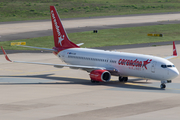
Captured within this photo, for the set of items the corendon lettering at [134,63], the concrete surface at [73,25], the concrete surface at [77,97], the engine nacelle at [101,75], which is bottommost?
the concrete surface at [77,97]

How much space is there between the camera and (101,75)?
154ft

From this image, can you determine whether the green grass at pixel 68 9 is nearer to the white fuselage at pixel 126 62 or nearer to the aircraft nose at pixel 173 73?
the white fuselage at pixel 126 62

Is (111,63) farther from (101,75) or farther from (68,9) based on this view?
(68,9)

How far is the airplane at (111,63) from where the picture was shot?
44.3 metres

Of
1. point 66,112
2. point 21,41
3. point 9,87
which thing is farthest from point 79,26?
point 66,112

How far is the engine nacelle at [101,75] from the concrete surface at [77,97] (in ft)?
2.73

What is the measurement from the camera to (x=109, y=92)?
4178cm

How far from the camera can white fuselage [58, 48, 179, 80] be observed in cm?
4412

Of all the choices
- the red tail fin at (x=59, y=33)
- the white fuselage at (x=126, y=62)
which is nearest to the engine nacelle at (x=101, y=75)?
the white fuselage at (x=126, y=62)

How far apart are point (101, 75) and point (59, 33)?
44.0 feet

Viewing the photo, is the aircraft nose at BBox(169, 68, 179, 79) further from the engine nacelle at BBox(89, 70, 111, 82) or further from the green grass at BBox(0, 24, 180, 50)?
the green grass at BBox(0, 24, 180, 50)

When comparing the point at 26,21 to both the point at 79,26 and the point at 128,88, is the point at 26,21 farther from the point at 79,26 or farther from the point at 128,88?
the point at 128,88

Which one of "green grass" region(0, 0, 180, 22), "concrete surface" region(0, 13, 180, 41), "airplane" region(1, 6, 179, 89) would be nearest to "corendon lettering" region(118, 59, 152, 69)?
"airplane" region(1, 6, 179, 89)

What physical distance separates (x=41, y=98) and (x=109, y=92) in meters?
8.15
